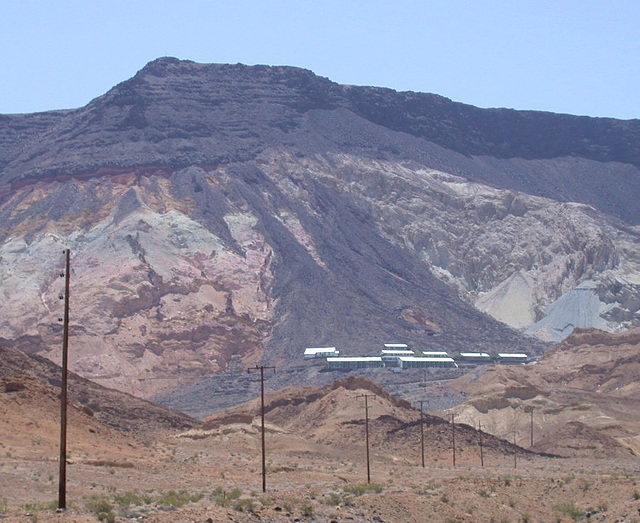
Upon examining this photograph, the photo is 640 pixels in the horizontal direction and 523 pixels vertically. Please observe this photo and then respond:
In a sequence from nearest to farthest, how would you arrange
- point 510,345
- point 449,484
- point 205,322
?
point 449,484
point 205,322
point 510,345

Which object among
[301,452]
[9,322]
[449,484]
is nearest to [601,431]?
[301,452]

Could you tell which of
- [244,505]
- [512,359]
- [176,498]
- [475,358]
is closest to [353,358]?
[475,358]

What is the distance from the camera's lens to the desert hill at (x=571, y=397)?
109 metres

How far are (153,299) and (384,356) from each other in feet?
103

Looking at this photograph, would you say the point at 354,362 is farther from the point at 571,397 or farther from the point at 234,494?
the point at 234,494

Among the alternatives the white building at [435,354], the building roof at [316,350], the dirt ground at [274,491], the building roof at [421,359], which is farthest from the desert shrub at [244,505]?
the white building at [435,354]

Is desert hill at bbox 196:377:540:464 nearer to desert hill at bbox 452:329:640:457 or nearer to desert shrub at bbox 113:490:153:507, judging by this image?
desert hill at bbox 452:329:640:457

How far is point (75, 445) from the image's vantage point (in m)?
64.4

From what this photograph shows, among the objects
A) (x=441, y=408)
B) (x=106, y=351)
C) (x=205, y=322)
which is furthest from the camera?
Result: (x=205, y=322)

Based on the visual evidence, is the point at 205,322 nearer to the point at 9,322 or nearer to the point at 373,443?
the point at 9,322

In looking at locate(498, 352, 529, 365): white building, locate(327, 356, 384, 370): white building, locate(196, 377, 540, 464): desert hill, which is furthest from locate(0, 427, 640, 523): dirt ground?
locate(498, 352, 529, 365): white building

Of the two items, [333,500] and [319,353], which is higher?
[319,353]

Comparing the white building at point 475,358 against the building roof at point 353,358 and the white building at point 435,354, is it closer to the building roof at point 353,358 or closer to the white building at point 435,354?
the white building at point 435,354

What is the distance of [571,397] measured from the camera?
5281 inches
